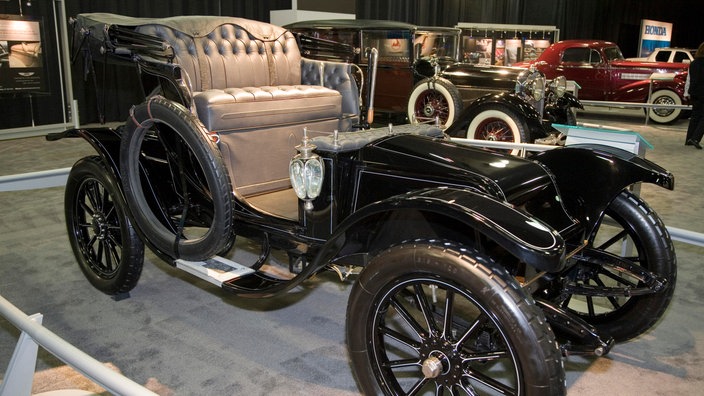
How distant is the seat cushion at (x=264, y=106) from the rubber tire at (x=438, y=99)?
376 centimetres

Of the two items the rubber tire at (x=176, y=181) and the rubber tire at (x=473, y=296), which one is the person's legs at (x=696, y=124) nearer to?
the rubber tire at (x=176, y=181)

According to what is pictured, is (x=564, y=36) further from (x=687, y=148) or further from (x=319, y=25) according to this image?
(x=319, y=25)

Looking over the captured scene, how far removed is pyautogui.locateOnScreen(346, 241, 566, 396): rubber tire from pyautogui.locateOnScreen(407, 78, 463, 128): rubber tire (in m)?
5.10

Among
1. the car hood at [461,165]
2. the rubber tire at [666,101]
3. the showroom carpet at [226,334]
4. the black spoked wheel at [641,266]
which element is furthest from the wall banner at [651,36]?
the car hood at [461,165]

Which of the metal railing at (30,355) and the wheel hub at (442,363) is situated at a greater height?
the metal railing at (30,355)

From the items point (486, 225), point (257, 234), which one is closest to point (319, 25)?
point (257, 234)

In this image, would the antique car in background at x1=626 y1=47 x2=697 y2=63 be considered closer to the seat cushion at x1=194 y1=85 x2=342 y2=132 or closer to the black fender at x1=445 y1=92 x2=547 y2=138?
the black fender at x1=445 y1=92 x2=547 y2=138

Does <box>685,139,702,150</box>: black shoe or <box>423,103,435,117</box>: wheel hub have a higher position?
<box>423,103,435,117</box>: wheel hub

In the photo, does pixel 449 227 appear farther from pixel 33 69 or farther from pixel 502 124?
pixel 33 69

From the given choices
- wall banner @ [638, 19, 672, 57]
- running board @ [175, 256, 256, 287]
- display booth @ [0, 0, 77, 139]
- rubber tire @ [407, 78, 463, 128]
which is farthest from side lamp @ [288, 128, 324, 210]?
wall banner @ [638, 19, 672, 57]

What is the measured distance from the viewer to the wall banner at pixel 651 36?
1574 centimetres

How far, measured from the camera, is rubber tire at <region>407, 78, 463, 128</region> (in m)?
6.96

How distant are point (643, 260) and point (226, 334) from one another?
1.97 m

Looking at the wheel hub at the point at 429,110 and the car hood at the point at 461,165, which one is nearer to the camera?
the car hood at the point at 461,165
